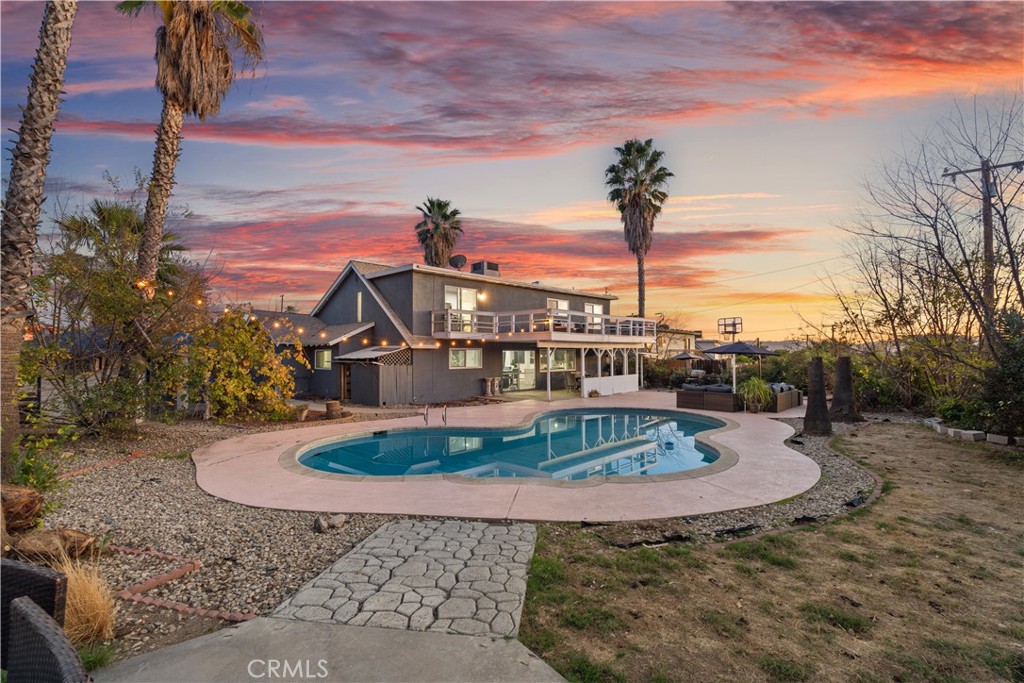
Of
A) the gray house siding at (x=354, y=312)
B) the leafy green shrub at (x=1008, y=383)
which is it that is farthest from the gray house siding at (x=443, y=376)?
the leafy green shrub at (x=1008, y=383)

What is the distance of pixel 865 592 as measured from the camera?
4.19 meters

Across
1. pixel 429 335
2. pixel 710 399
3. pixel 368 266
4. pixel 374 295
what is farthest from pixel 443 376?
pixel 710 399

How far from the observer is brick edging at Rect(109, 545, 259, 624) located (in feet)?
12.6

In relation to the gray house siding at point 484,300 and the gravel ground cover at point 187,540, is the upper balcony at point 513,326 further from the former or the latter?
the gravel ground cover at point 187,540

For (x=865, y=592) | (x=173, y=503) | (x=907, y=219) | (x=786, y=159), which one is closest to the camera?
(x=865, y=592)

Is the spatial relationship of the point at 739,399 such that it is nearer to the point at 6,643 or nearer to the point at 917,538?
the point at 917,538

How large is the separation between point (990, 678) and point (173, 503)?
9171mm

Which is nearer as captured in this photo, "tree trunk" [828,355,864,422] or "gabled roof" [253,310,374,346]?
"tree trunk" [828,355,864,422]

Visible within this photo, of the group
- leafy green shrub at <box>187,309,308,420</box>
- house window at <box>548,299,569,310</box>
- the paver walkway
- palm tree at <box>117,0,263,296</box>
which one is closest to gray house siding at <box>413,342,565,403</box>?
house window at <box>548,299,569,310</box>

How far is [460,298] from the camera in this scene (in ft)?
70.7

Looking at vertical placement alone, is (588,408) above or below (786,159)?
below

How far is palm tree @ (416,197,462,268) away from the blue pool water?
61.3 feet

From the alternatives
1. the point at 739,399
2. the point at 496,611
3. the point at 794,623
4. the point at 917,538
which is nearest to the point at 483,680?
the point at 496,611

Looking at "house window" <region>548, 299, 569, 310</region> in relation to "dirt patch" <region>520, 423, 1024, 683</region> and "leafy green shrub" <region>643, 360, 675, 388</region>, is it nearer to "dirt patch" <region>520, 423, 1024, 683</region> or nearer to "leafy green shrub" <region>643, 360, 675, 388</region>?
"leafy green shrub" <region>643, 360, 675, 388</region>
